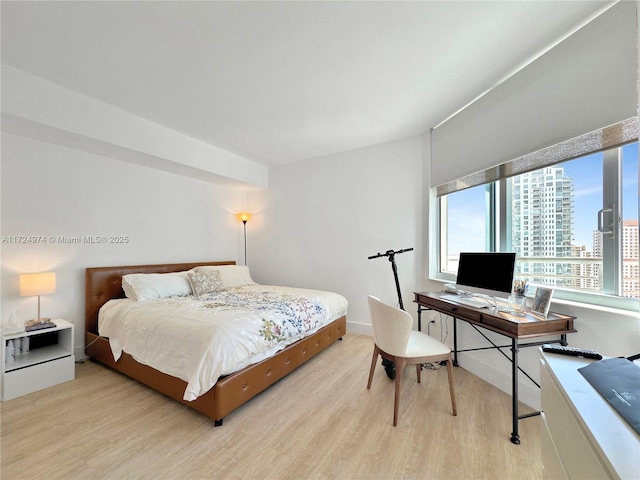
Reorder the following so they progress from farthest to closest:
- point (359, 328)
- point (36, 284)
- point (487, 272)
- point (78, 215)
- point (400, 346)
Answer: point (359, 328), point (78, 215), point (36, 284), point (487, 272), point (400, 346)

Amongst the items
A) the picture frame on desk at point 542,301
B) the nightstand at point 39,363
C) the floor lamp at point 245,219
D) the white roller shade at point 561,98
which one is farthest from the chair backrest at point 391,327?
the floor lamp at point 245,219

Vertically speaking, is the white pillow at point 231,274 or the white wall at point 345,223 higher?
the white wall at point 345,223

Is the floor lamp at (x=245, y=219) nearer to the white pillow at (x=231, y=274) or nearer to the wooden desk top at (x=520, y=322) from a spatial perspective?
the white pillow at (x=231, y=274)

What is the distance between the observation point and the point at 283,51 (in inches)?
74.3

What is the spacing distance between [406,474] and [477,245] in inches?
85.7

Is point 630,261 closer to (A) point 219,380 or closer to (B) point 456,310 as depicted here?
(B) point 456,310

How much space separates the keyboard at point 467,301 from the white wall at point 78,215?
3562 mm

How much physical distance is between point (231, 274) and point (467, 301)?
307cm

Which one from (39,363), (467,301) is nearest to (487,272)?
(467,301)

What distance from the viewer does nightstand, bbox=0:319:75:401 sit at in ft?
6.96

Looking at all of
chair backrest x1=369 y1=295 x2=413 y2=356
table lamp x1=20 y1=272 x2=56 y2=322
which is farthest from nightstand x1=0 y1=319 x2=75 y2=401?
chair backrest x1=369 y1=295 x2=413 y2=356

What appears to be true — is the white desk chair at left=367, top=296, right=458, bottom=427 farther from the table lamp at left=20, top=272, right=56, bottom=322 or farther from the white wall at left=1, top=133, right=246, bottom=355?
the white wall at left=1, top=133, right=246, bottom=355

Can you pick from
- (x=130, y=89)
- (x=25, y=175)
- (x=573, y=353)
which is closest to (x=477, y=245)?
(x=573, y=353)

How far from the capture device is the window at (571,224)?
5.34ft
